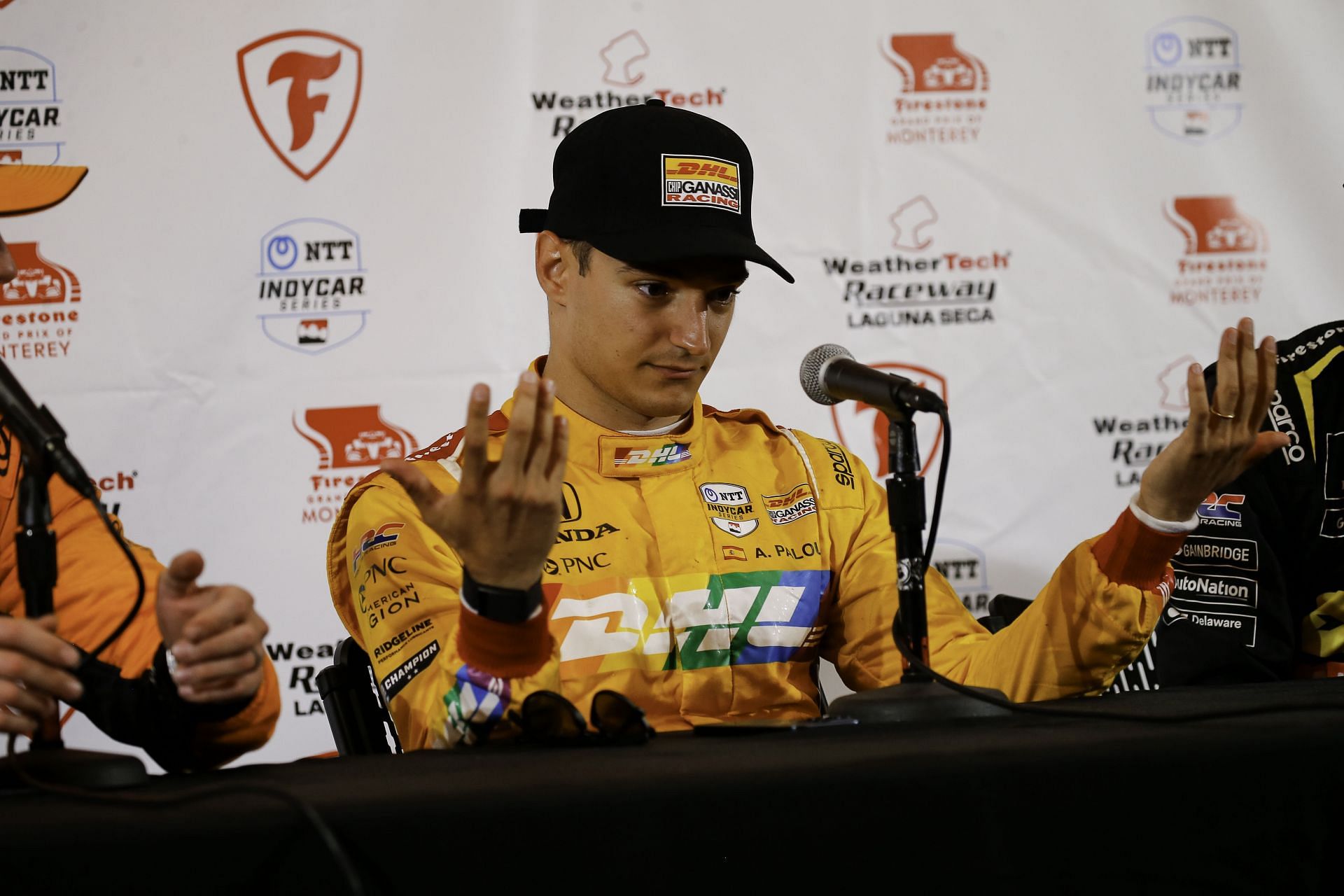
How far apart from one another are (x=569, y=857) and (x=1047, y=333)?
1.92 m

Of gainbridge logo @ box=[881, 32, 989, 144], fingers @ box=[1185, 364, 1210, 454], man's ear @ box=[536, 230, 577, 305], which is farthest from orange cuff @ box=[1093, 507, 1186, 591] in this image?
gainbridge logo @ box=[881, 32, 989, 144]

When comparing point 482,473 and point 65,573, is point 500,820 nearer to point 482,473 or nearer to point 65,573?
point 482,473

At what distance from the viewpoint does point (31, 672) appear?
1024mm

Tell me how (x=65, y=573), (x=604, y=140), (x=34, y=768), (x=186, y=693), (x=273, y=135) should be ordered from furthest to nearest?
(x=273, y=135) < (x=604, y=140) < (x=65, y=573) < (x=186, y=693) < (x=34, y=768)

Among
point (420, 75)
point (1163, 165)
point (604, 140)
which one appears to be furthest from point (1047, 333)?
point (420, 75)

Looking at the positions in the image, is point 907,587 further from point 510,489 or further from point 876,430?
point 876,430

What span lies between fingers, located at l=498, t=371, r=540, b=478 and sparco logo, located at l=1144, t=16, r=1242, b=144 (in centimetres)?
196

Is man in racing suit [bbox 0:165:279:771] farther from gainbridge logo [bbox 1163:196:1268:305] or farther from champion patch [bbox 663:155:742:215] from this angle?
gainbridge logo [bbox 1163:196:1268:305]

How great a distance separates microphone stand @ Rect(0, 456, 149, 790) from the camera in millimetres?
949

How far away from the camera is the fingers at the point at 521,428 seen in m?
1.05

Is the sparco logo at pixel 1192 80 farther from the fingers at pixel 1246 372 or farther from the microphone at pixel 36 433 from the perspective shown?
the microphone at pixel 36 433

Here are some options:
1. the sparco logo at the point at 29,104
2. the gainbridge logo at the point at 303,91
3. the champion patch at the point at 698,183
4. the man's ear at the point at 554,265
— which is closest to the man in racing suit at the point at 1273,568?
the champion patch at the point at 698,183

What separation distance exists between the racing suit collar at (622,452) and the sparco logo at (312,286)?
2.57ft

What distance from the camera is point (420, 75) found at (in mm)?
2406
